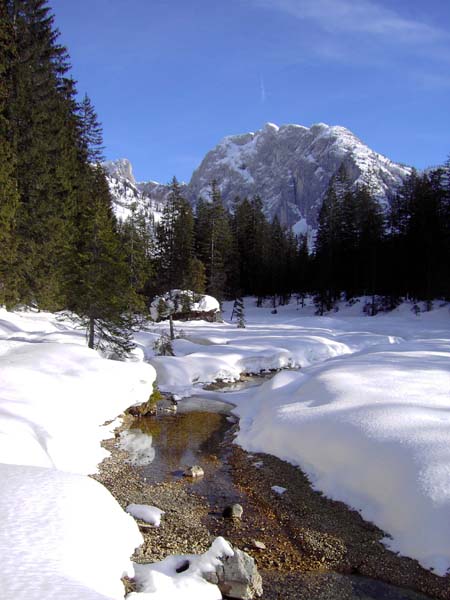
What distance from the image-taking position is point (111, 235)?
66.2ft

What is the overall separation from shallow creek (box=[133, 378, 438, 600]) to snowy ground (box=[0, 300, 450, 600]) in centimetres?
81

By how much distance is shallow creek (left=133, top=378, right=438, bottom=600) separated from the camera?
6.87 m

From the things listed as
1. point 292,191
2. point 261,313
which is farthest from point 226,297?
point 292,191

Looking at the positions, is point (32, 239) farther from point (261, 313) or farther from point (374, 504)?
point (261, 313)

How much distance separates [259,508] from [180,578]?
378 cm

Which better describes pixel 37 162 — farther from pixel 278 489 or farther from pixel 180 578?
pixel 180 578

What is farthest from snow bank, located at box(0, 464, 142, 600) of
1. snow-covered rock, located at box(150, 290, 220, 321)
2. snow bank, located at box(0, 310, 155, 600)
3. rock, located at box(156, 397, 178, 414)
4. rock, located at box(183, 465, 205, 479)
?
snow-covered rock, located at box(150, 290, 220, 321)

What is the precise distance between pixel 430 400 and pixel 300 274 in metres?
52.5

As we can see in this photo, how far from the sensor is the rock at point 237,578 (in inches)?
248

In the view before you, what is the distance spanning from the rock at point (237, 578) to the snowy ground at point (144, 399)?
203 millimetres

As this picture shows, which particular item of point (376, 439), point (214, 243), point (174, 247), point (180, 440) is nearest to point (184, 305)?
point (174, 247)

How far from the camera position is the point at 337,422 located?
Result: 11648mm

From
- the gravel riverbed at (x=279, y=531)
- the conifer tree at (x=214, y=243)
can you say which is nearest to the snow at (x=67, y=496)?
the gravel riverbed at (x=279, y=531)

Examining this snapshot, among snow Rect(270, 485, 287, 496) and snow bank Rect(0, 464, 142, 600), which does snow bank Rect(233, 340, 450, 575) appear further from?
snow bank Rect(0, 464, 142, 600)
